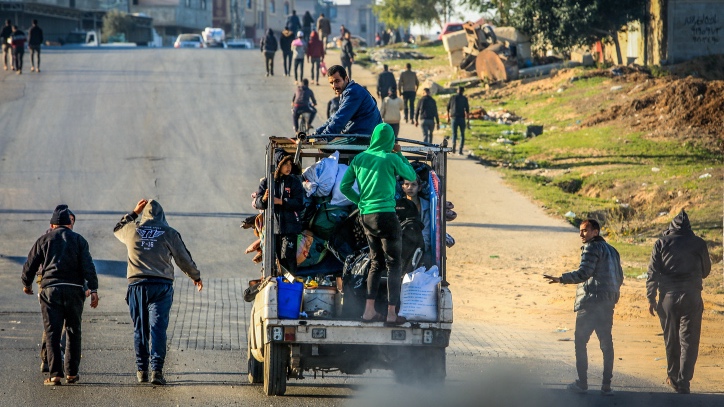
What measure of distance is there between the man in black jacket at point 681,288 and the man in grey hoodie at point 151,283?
4662 millimetres

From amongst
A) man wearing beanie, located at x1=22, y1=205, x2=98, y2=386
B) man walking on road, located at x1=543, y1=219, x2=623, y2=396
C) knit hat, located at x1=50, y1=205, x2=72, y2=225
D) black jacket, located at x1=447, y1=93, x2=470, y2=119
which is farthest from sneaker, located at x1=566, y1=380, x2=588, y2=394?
black jacket, located at x1=447, y1=93, x2=470, y2=119

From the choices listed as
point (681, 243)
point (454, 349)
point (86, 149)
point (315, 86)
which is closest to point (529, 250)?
point (454, 349)

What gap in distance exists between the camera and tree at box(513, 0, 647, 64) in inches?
1393

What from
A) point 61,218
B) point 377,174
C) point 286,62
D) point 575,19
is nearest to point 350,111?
point 377,174

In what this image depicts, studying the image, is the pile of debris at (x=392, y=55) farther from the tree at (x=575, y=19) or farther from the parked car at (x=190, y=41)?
the parked car at (x=190, y=41)

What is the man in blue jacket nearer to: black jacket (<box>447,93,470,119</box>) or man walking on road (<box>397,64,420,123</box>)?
black jacket (<box>447,93,470,119</box>)

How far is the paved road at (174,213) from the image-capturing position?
970 centimetres

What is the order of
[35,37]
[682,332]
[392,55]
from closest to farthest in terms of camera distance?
[682,332] < [35,37] < [392,55]

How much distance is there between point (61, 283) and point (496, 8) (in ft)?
118

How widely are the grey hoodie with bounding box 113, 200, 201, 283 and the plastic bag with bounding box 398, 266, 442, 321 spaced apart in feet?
7.06

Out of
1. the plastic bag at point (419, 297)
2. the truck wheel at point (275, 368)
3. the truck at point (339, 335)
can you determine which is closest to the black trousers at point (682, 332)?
the truck at point (339, 335)

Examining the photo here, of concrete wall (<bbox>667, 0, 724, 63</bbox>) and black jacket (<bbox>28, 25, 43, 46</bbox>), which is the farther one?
black jacket (<bbox>28, 25, 43, 46</bbox>)

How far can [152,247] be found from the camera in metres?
9.66

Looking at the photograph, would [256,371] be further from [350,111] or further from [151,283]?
[350,111]
